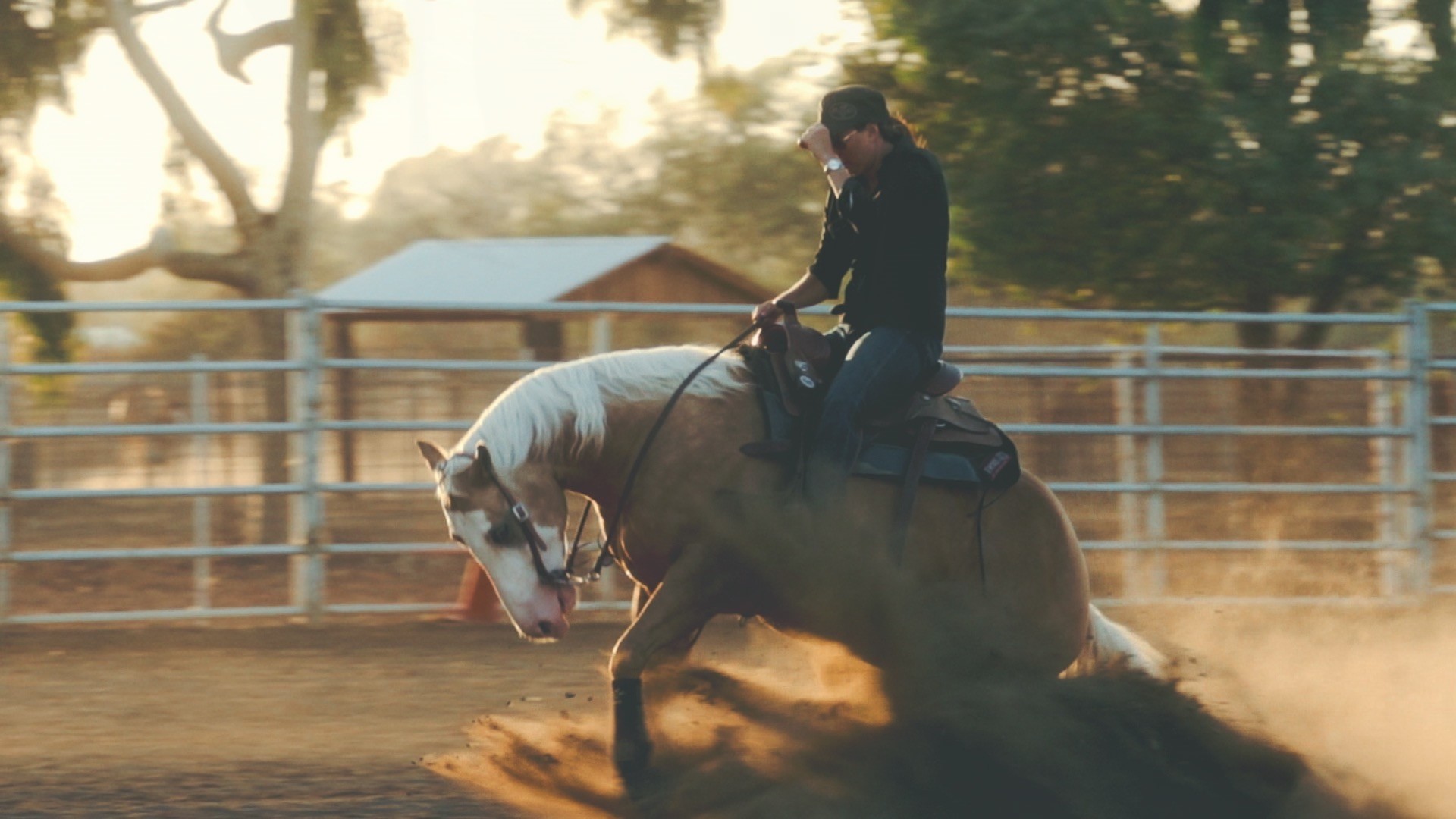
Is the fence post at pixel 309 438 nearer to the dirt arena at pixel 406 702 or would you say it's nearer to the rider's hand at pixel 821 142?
the dirt arena at pixel 406 702

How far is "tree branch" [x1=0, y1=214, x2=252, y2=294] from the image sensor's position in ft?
38.7

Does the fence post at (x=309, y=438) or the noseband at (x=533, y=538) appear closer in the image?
the noseband at (x=533, y=538)

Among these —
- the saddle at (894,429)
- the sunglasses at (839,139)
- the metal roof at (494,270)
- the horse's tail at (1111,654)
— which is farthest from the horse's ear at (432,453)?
the metal roof at (494,270)

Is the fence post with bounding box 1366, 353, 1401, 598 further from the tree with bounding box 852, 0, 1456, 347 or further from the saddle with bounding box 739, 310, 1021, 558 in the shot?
the saddle with bounding box 739, 310, 1021, 558

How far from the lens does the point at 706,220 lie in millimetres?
29875

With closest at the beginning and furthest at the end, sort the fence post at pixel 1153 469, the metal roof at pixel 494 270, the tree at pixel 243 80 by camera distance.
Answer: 1. the fence post at pixel 1153 469
2. the tree at pixel 243 80
3. the metal roof at pixel 494 270

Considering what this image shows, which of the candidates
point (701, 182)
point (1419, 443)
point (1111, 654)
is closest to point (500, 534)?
point (1111, 654)

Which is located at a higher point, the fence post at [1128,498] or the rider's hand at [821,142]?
the rider's hand at [821,142]

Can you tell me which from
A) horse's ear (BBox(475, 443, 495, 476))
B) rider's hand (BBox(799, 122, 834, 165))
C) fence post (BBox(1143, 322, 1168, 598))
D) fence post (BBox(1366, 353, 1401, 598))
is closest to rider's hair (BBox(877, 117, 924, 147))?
rider's hand (BBox(799, 122, 834, 165))

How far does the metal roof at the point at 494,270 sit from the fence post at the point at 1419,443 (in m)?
9.31

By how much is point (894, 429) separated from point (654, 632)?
2.96ft

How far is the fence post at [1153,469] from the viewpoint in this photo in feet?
27.3

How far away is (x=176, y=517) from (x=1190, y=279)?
30.4 ft

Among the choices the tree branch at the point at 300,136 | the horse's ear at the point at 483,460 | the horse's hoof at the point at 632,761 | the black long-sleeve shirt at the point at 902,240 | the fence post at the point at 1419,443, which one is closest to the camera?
the horse's hoof at the point at 632,761
